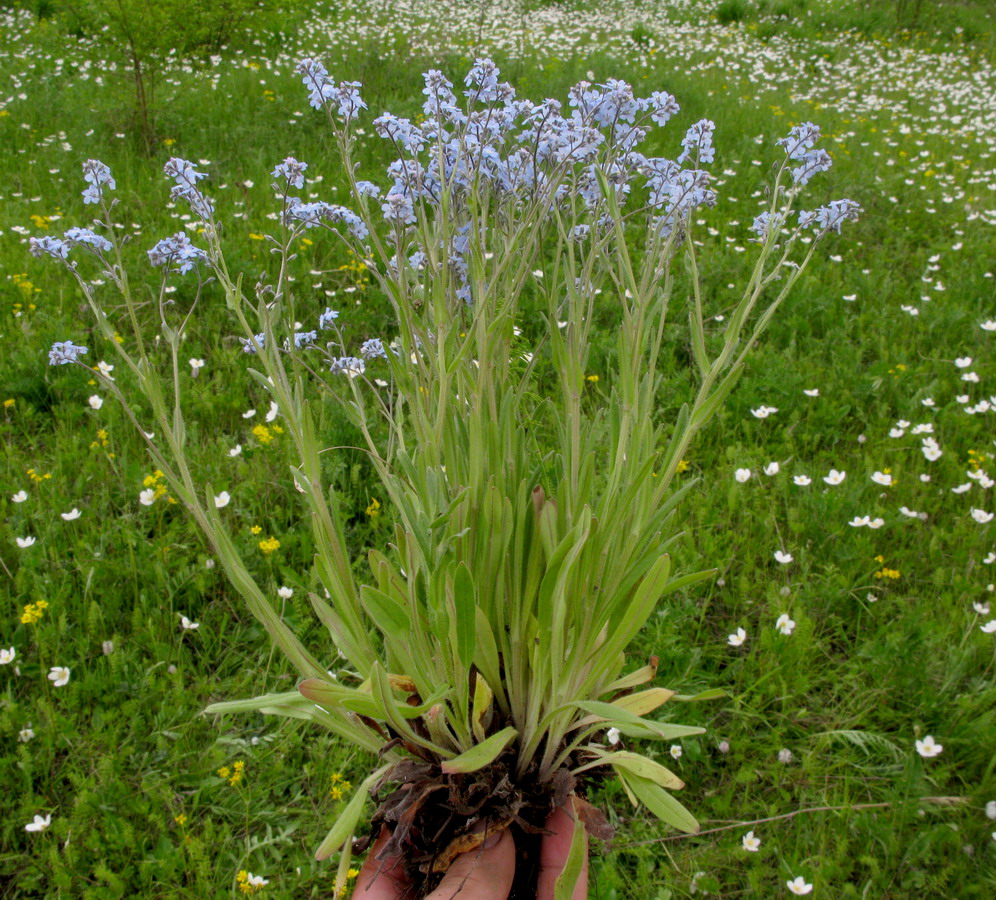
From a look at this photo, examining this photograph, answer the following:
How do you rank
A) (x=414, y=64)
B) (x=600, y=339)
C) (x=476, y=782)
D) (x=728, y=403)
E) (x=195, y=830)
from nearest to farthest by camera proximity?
(x=476, y=782) → (x=195, y=830) → (x=728, y=403) → (x=600, y=339) → (x=414, y=64)

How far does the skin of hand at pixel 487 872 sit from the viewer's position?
123cm

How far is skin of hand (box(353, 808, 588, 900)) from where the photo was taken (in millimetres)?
1232

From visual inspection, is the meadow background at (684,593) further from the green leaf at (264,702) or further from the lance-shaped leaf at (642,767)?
the lance-shaped leaf at (642,767)

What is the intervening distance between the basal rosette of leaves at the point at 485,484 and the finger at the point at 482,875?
0.03 metres

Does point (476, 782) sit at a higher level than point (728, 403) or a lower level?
higher

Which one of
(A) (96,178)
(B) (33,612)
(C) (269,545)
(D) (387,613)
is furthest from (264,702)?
(B) (33,612)

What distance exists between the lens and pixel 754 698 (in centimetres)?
209

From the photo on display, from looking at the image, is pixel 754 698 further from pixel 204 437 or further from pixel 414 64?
pixel 414 64

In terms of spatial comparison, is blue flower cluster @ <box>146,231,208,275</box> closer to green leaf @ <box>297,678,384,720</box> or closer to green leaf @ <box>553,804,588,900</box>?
green leaf @ <box>297,678,384,720</box>

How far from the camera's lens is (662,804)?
48.1 inches

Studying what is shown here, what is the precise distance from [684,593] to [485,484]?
1.18 metres

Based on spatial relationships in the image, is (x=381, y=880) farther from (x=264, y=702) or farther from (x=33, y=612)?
(x=33, y=612)

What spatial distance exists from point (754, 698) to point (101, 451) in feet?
7.14

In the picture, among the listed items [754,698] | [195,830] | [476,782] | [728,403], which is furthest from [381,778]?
[728,403]
